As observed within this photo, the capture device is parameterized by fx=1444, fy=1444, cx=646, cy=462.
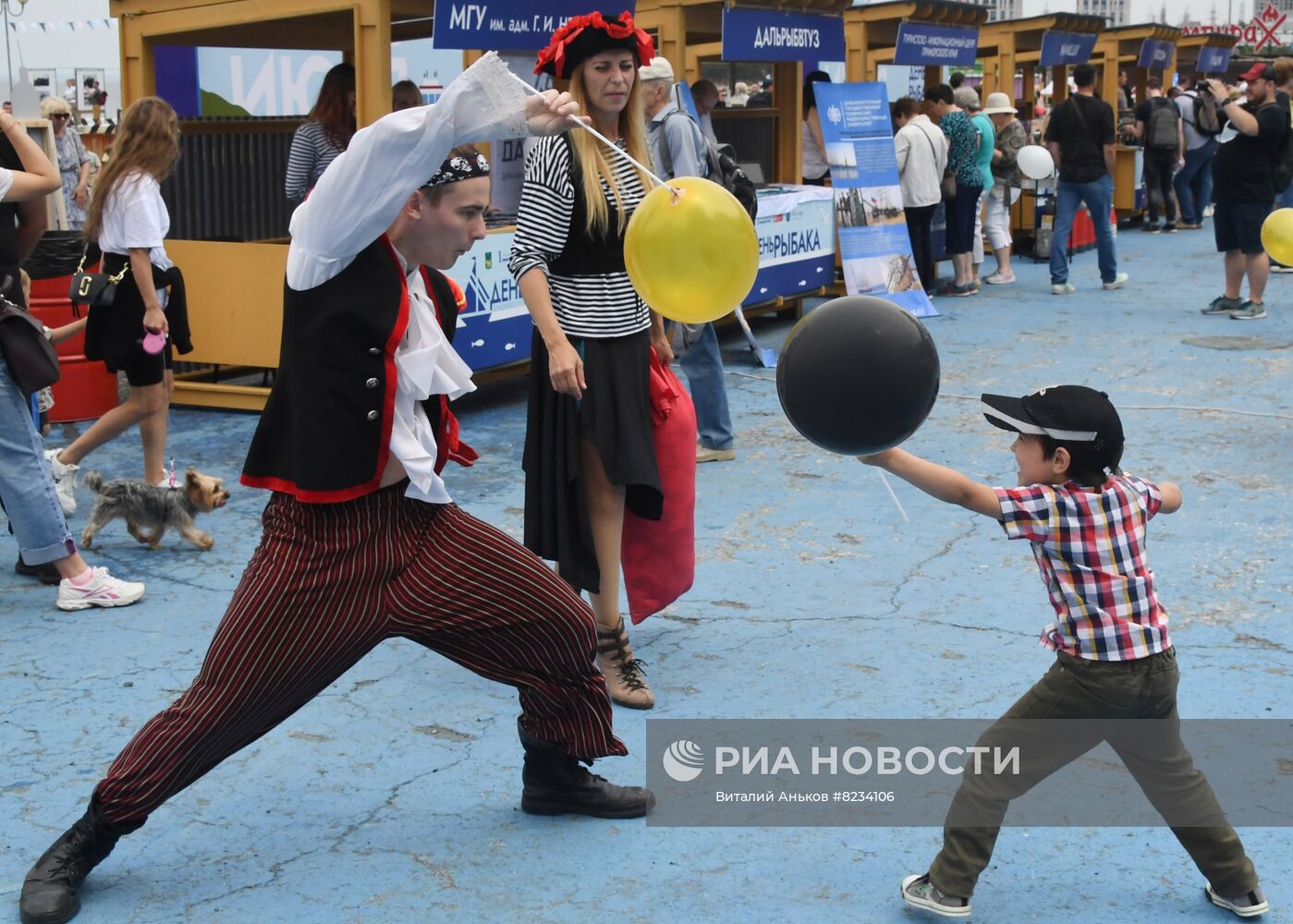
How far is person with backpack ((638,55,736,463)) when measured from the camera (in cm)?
644

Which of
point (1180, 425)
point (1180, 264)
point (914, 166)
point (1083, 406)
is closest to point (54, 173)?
point (1083, 406)

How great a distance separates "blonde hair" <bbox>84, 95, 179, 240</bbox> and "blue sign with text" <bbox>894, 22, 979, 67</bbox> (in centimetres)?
870

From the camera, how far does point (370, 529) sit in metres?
3.21

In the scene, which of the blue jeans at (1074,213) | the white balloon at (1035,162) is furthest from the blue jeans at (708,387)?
the white balloon at (1035,162)

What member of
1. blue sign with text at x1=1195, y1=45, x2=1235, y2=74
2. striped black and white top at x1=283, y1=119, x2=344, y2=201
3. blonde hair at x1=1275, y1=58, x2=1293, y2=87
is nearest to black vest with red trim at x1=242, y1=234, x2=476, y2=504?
striped black and white top at x1=283, y1=119, x2=344, y2=201

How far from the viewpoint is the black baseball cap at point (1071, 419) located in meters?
3.02

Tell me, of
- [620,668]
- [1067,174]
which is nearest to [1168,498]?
[620,668]

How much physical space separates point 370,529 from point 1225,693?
105 inches

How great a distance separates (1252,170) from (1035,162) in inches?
139

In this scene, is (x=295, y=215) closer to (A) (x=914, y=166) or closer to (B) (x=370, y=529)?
(B) (x=370, y=529)

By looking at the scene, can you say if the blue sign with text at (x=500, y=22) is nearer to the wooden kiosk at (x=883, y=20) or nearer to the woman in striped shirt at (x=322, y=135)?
the woman in striped shirt at (x=322, y=135)

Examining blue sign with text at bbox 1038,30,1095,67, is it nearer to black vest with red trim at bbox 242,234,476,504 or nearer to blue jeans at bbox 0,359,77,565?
blue jeans at bbox 0,359,77,565

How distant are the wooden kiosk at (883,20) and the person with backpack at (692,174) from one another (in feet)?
23.8

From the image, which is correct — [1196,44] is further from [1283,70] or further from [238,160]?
[238,160]
